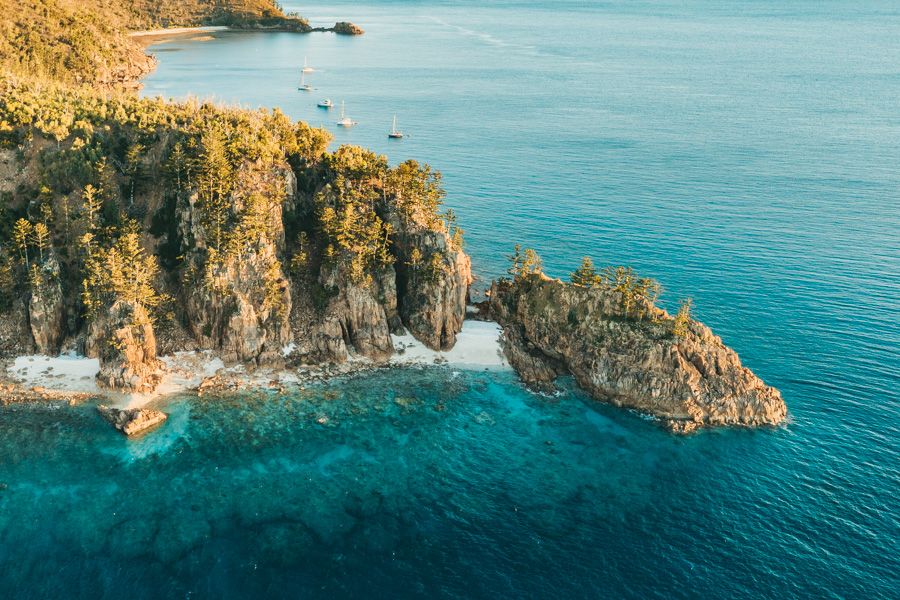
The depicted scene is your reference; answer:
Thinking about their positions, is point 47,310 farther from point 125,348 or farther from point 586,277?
point 586,277

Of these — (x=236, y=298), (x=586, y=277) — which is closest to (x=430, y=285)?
(x=586, y=277)

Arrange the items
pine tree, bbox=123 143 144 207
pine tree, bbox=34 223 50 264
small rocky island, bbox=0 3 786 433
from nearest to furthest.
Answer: small rocky island, bbox=0 3 786 433
pine tree, bbox=34 223 50 264
pine tree, bbox=123 143 144 207

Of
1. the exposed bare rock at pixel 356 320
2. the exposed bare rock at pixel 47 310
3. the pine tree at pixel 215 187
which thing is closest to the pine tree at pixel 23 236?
the exposed bare rock at pixel 47 310

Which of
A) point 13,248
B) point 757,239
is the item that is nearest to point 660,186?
point 757,239

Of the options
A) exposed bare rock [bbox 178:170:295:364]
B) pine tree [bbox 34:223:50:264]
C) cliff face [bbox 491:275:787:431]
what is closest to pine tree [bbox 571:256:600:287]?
cliff face [bbox 491:275:787:431]

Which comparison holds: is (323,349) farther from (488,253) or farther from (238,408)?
(488,253)

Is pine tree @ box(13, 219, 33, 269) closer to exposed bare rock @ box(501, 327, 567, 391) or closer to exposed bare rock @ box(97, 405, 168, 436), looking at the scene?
exposed bare rock @ box(97, 405, 168, 436)

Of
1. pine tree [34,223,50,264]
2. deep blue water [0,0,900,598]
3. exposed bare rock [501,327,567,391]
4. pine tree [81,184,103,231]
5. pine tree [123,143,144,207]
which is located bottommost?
deep blue water [0,0,900,598]
